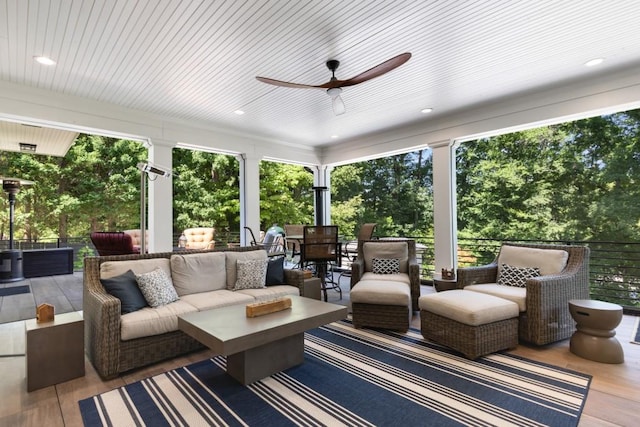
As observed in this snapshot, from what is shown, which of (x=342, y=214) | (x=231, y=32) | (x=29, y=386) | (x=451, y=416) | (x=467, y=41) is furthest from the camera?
(x=342, y=214)

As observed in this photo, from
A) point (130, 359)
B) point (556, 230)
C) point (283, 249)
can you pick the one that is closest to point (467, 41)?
point (130, 359)

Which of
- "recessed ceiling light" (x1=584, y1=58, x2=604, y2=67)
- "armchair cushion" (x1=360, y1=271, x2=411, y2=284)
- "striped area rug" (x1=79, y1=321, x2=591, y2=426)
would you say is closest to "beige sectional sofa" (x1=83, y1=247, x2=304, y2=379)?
"striped area rug" (x1=79, y1=321, x2=591, y2=426)

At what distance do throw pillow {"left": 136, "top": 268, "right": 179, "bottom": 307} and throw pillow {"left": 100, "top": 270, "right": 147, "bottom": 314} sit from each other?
5 cm

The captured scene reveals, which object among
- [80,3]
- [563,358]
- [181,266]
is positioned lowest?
[563,358]

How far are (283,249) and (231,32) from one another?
13.3ft

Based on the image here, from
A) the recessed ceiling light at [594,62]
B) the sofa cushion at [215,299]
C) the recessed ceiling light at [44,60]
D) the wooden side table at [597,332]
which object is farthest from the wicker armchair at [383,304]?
the recessed ceiling light at [44,60]

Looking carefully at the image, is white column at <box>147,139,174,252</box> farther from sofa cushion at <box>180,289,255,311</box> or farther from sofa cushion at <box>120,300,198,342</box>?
sofa cushion at <box>120,300,198,342</box>

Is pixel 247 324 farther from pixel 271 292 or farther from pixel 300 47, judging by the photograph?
pixel 300 47

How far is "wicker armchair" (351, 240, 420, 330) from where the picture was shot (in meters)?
3.26

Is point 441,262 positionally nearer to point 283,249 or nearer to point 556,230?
point 283,249

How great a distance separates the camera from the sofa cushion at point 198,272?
3186 mm

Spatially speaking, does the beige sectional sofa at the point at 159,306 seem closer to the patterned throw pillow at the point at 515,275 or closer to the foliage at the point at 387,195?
the patterned throw pillow at the point at 515,275

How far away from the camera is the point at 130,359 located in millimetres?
2412

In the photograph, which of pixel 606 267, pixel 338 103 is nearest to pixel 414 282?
pixel 338 103
